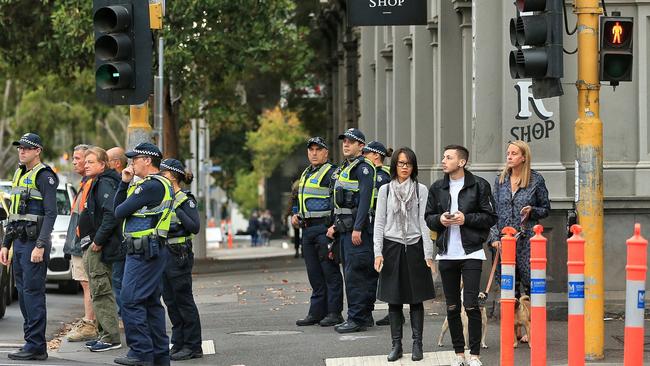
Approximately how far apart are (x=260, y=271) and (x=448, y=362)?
16.5 m

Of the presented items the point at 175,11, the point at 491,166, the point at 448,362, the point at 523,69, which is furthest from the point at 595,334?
the point at 175,11

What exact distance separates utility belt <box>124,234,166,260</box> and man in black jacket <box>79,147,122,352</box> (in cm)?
187

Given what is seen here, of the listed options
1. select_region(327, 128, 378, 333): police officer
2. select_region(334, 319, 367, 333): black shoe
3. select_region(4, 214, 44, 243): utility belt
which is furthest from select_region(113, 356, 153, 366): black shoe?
select_region(327, 128, 378, 333): police officer

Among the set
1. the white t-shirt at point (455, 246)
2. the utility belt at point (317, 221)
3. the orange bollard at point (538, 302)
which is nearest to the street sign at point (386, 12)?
the utility belt at point (317, 221)

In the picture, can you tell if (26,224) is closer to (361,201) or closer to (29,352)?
(29,352)

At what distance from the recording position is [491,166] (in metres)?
15.5

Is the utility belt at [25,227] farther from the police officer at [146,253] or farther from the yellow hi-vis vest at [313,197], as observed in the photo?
the yellow hi-vis vest at [313,197]

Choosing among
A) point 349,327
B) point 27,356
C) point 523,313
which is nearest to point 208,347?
point 349,327

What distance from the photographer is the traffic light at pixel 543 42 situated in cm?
1087

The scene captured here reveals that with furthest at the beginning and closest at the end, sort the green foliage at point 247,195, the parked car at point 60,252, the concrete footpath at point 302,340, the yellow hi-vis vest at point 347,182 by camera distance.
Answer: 1. the green foliage at point 247,195
2. the parked car at point 60,252
3. the yellow hi-vis vest at point 347,182
4. the concrete footpath at point 302,340

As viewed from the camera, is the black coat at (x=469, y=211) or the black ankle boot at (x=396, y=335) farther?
the black ankle boot at (x=396, y=335)

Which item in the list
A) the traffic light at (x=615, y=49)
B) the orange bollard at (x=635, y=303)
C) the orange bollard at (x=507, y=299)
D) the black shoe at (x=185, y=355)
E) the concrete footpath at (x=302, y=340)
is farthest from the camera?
the black shoe at (x=185, y=355)

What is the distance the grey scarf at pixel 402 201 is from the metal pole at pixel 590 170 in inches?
53.9

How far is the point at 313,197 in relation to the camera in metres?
14.9
